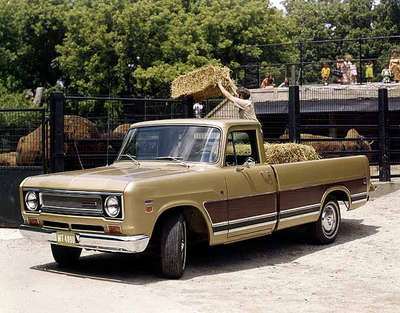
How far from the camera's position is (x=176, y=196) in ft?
26.7

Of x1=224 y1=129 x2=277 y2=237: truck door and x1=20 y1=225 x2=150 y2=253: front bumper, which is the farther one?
x1=224 y1=129 x2=277 y2=237: truck door

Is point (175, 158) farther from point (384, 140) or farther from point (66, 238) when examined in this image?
point (384, 140)

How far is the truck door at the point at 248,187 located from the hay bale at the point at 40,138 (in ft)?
13.8

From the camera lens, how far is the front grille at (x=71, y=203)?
7.97 metres

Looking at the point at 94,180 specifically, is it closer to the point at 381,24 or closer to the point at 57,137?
the point at 57,137

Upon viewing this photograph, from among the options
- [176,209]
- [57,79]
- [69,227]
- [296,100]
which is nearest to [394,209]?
[296,100]

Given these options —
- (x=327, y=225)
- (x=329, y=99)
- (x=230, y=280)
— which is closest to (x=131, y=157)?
(x=230, y=280)

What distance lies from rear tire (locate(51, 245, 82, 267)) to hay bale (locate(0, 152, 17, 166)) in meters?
4.14

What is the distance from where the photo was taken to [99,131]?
1310cm

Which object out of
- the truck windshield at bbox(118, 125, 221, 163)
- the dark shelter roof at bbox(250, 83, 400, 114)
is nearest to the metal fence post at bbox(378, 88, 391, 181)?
the dark shelter roof at bbox(250, 83, 400, 114)

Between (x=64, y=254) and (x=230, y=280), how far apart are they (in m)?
2.28

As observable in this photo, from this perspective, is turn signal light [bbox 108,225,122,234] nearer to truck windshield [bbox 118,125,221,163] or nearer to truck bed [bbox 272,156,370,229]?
truck windshield [bbox 118,125,221,163]

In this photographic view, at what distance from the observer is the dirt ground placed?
23.3 ft

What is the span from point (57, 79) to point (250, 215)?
37.0 meters
